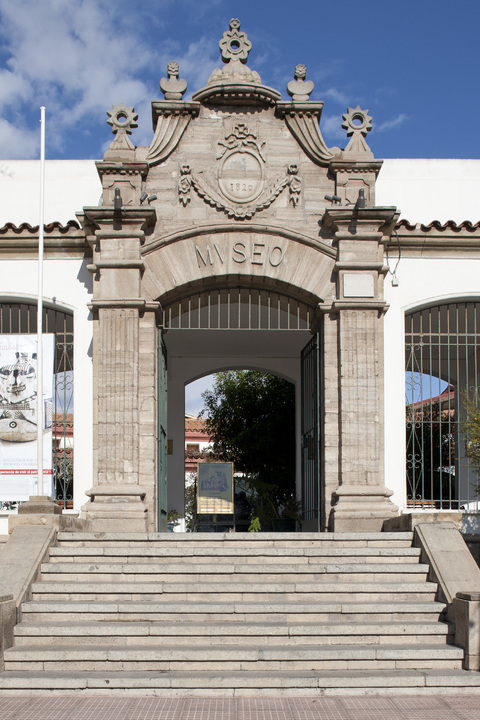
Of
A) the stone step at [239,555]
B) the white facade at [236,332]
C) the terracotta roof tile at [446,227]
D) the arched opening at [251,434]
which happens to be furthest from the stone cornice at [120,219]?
the arched opening at [251,434]

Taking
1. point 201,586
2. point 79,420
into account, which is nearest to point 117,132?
point 79,420

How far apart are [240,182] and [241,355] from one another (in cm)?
666

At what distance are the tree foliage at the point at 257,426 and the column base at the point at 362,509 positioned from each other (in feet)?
38.7

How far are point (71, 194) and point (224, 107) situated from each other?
406 cm

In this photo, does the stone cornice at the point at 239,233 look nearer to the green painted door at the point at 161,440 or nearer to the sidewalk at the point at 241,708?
the green painted door at the point at 161,440

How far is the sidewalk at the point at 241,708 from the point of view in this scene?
6227mm

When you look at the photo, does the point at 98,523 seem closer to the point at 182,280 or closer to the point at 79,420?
the point at 79,420

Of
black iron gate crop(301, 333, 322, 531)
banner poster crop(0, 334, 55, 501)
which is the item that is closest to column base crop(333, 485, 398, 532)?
black iron gate crop(301, 333, 322, 531)

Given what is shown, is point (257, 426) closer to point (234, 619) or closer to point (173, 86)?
point (173, 86)

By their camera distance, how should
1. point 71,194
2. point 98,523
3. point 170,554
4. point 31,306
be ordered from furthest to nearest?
1. point 71,194
2. point 31,306
3. point 98,523
4. point 170,554

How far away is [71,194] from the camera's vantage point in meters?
15.1

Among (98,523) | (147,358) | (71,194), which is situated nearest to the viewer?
(98,523)

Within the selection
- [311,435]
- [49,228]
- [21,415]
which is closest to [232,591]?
[311,435]

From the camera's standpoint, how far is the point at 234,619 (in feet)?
26.2
